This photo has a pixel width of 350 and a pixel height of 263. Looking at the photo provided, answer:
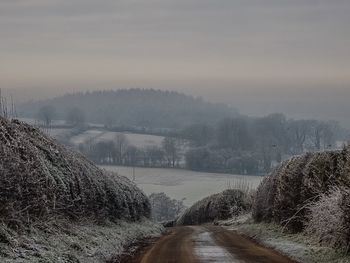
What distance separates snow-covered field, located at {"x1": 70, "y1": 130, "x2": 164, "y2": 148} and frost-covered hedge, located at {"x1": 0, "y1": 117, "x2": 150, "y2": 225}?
133021 mm

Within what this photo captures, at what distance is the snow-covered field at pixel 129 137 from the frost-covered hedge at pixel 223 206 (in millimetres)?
96828

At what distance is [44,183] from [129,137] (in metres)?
165

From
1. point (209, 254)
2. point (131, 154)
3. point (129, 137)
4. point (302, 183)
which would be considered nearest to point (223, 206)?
point (302, 183)

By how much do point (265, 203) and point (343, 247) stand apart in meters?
15.6

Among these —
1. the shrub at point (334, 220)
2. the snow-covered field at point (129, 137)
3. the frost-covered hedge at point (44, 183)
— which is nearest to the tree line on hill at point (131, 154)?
the snow-covered field at point (129, 137)

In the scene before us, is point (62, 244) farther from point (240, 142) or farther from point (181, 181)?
point (240, 142)

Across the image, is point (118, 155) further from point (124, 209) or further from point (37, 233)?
point (37, 233)

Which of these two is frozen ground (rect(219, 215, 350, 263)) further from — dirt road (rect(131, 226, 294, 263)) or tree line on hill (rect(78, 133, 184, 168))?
tree line on hill (rect(78, 133, 184, 168))

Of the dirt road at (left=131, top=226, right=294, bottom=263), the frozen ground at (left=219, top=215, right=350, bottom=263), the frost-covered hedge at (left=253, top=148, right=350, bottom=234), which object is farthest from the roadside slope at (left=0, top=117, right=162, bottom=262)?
the frost-covered hedge at (left=253, top=148, right=350, bottom=234)

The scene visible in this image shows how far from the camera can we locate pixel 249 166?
13775 centimetres

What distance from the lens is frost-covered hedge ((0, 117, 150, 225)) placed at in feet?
47.5

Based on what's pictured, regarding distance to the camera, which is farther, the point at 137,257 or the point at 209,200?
the point at 209,200

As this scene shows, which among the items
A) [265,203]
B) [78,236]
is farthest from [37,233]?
[265,203]

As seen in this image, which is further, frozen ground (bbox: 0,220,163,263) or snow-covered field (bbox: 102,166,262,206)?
snow-covered field (bbox: 102,166,262,206)
